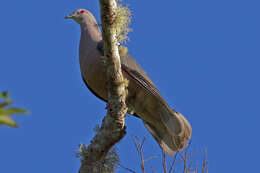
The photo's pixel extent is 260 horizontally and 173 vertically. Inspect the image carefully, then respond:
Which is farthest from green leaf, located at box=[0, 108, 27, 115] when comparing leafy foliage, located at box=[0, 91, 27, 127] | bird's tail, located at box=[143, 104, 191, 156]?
bird's tail, located at box=[143, 104, 191, 156]

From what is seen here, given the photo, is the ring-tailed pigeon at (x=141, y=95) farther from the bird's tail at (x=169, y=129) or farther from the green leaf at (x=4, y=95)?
the green leaf at (x=4, y=95)

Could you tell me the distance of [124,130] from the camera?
3.68 metres

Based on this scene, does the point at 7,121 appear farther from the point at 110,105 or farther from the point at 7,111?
the point at 110,105

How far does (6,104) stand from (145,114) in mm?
4062

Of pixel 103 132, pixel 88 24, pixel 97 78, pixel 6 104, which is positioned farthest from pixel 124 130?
pixel 6 104

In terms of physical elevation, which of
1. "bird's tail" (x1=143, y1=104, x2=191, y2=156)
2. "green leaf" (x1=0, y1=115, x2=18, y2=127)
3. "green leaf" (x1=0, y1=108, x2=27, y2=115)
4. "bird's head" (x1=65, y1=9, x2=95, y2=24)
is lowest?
"green leaf" (x1=0, y1=115, x2=18, y2=127)

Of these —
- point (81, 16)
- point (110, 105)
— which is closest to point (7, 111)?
point (110, 105)

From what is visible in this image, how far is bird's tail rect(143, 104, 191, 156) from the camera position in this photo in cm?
470

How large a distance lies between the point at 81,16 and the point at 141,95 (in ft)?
5.36

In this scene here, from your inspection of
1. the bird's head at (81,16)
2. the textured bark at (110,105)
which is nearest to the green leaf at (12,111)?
the textured bark at (110,105)

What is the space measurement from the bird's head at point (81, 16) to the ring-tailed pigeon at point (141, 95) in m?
0.45

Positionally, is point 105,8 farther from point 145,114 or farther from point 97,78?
point 145,114

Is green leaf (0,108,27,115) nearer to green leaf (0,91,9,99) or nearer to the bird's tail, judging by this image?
green leaf (0,91,9,99)

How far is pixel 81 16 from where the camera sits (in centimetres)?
564
